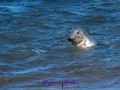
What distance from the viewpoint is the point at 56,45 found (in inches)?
400

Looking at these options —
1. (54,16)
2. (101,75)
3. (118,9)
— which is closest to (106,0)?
(118,9)

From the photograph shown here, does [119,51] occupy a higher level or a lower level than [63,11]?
lower

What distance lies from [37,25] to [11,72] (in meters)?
3.67

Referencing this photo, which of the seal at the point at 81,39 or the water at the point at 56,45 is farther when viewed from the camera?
the seal at the point at 81,39

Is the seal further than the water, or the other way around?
the seal

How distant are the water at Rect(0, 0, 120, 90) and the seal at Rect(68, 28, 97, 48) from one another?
14cm

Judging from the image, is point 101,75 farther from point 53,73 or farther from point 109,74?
point 53,73

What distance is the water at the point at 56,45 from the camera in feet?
26.1

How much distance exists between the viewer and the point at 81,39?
33.2 ft

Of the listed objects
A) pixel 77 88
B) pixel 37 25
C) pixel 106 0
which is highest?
pixel 106 0

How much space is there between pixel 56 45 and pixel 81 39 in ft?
1.70

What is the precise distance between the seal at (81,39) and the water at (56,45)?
0.14 m

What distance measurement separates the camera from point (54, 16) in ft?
41.8

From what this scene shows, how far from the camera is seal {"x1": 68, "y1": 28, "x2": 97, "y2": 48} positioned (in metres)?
10.0
